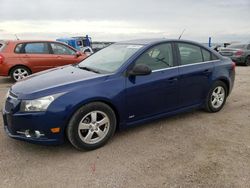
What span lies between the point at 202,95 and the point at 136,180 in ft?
8.07

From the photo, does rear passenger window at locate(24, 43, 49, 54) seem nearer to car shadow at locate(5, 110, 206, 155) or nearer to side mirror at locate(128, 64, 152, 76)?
car shadow at locate(5, 110, 206, 155)

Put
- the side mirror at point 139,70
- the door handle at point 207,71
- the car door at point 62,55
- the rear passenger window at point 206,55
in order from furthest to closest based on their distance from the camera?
the car door at point 62,55, the rear passenger window at point 206,55, the door handle at point 207,71, the side mirror at point 139,70

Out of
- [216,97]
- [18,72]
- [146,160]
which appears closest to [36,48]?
[18,72]

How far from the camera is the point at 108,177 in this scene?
299 centimetres

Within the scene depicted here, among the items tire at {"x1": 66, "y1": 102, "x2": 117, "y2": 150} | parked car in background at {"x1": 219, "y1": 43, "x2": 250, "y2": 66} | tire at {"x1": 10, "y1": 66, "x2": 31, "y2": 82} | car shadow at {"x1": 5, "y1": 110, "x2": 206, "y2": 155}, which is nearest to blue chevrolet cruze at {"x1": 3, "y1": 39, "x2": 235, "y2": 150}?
tire at {"x1": 66, "y1": 102, "x2": 117, "y2": 150}

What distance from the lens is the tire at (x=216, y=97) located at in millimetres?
4984

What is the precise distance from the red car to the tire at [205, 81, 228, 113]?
4628 millimetres

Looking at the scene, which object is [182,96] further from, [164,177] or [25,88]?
[25,88]

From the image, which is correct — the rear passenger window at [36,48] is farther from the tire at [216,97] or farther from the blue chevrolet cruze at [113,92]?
the tire at [216,97]

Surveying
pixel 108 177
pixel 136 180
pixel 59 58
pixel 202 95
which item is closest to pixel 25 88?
pixel 108 177

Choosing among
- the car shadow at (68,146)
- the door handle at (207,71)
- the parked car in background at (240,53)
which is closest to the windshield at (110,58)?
the car shadow at (68,146)

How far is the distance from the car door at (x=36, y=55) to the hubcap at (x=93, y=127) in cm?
571

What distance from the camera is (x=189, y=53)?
470 centimetres

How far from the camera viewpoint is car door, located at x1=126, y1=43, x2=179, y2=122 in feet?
12.7
